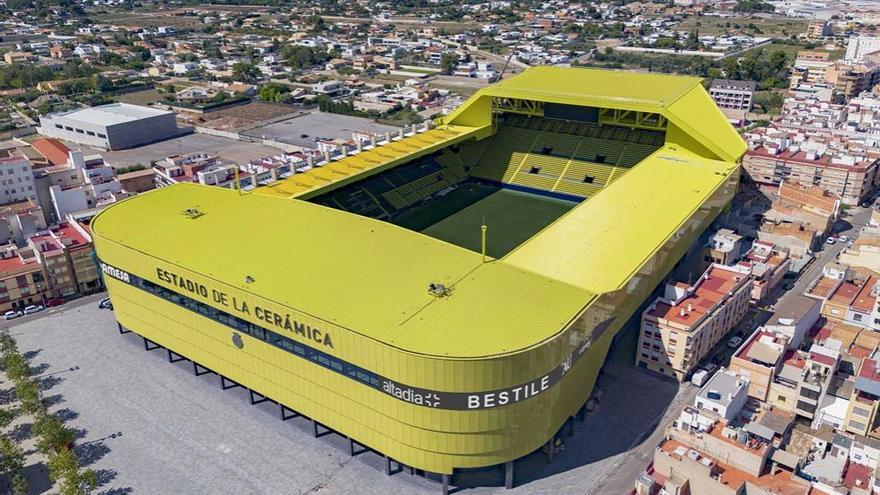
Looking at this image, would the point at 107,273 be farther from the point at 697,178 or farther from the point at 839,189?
the point at 839,189

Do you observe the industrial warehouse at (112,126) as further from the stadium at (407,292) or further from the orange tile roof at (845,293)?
the orange tile roof at (845,293)

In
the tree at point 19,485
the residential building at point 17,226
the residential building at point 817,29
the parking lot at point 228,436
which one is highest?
the residential building at point 817,29

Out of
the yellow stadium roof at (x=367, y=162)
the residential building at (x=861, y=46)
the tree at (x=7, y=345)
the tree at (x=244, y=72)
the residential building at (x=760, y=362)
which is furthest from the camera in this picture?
the residential building at (x=861, y=46)

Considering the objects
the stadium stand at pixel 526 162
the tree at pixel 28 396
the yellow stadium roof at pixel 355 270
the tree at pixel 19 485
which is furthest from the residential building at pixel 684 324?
the tree at pixel 28 396

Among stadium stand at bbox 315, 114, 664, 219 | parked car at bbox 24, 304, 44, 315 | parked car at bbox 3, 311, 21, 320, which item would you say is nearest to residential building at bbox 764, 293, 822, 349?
stadium stand at bbox 315, 114, 664, 219

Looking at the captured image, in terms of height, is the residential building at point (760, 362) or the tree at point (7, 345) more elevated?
the residential building at point (760, 362)

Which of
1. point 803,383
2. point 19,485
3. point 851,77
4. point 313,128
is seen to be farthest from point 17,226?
point 851,77

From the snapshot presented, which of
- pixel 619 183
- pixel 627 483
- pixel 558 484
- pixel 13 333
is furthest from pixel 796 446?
pixel 13 333

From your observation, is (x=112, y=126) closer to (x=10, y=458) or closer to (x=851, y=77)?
(x=10, y=458)
